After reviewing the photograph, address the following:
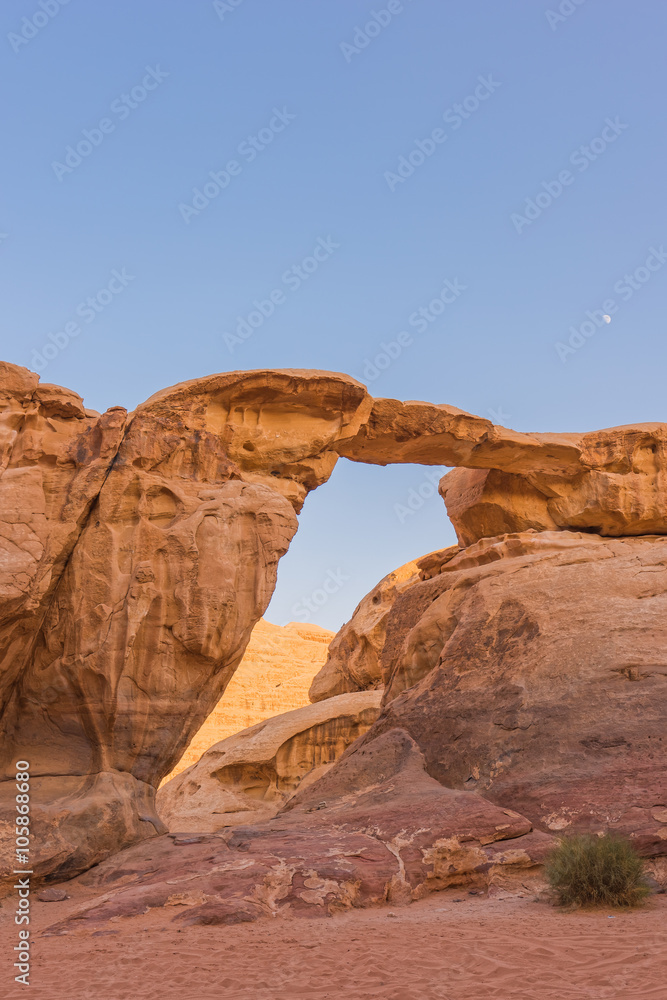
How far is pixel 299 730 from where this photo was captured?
1784 centimetres

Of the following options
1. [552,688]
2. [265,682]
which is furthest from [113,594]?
[265,682]

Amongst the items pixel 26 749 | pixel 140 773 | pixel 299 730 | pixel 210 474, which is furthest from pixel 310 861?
pixel 299 730

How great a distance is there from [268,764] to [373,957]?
11772mm

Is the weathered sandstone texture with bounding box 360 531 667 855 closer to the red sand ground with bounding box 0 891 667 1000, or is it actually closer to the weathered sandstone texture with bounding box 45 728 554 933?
the weathered sandstone texture with bounding box 45 728 554 933

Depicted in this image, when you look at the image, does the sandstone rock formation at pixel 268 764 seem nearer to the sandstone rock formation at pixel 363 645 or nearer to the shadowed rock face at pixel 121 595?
the sandstone rock formation at pixel 363 645

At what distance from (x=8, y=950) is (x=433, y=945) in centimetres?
358

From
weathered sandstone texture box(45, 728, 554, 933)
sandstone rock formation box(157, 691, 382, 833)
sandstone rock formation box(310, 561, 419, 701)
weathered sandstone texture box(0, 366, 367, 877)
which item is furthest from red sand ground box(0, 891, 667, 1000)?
sandstone rock formation box(310, 561, 419, 701)

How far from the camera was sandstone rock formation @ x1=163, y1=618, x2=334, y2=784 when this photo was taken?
33.9 metres

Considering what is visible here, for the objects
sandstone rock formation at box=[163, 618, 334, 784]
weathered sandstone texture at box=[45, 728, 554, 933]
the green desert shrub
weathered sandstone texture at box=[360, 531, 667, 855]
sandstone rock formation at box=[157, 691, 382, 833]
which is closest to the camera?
the green desert shrub

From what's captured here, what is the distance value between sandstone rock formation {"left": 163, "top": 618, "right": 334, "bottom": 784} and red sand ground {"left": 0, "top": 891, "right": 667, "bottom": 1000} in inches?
945

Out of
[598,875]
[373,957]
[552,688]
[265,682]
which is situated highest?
[265,682]

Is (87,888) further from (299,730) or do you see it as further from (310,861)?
(299,730)

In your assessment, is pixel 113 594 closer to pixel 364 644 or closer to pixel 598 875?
pixel 598 875

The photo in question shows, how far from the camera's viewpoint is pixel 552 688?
1049 centimetres
